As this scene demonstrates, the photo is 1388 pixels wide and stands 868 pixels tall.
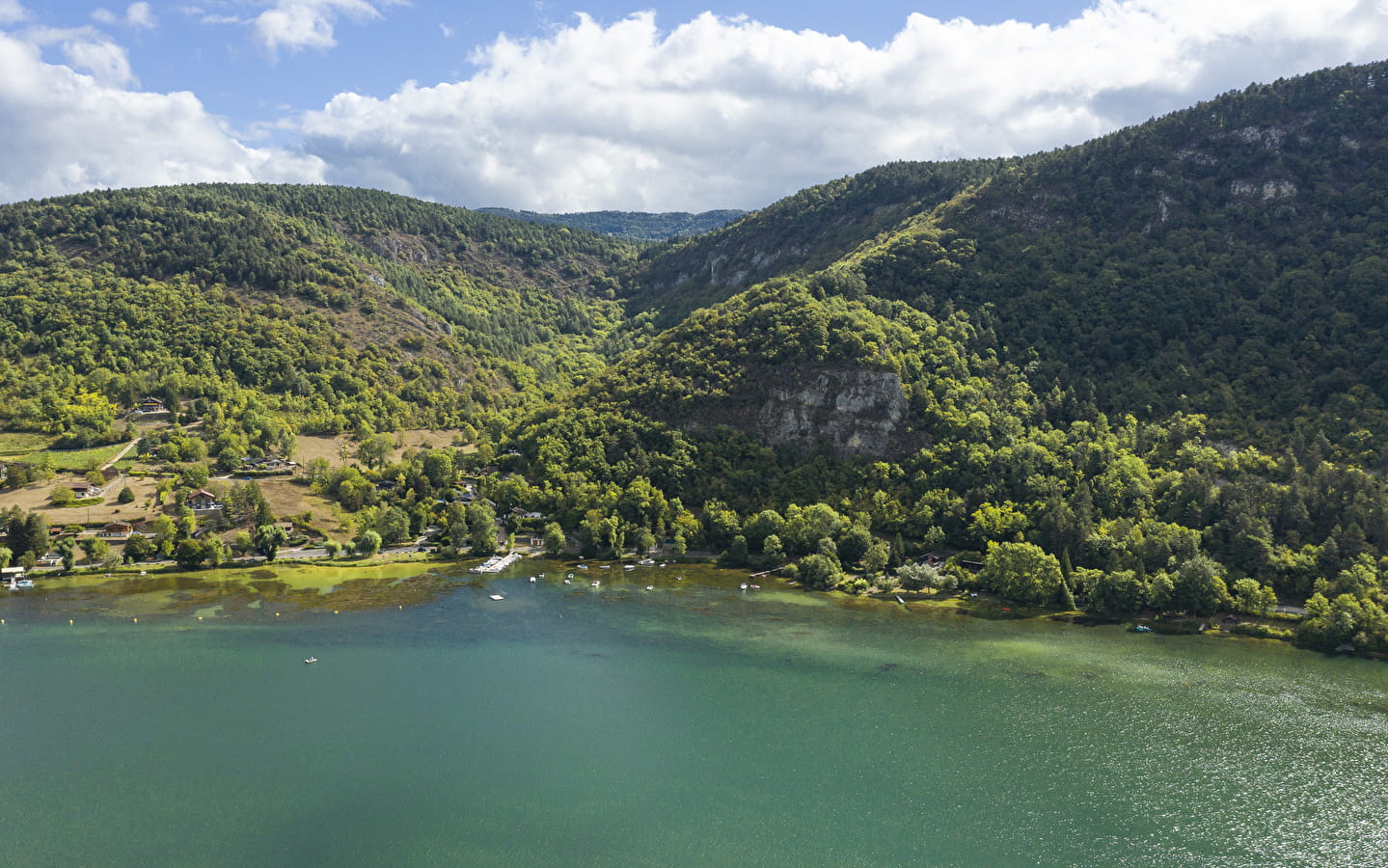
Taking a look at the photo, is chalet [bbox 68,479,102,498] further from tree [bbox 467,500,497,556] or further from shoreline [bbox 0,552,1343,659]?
tree [bbox 467,500,497,556]

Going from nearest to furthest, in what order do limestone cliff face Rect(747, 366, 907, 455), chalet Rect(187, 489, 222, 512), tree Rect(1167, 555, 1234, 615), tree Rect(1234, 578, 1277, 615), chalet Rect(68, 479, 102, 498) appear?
tree Rect(1234, 578, 1277, 615)
tree Rect(1167, 555, 1234, 615)
chalet Rect(187, 489, 222, 512)
chalet Rect(68, 479, 102, 498)
limestone cliff face Rect(747, 366, 907, 455)

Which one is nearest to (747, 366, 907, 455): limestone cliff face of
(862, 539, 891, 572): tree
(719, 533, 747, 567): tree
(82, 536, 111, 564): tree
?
(862, 539, 891, 572): tree

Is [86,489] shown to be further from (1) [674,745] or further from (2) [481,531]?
(1) [674,745]

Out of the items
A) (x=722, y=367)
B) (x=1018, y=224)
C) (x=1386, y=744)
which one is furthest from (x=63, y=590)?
(x=1018, y=224)

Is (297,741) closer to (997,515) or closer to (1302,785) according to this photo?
(1302,785)

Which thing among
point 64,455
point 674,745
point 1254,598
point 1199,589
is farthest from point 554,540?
point 1254,598
